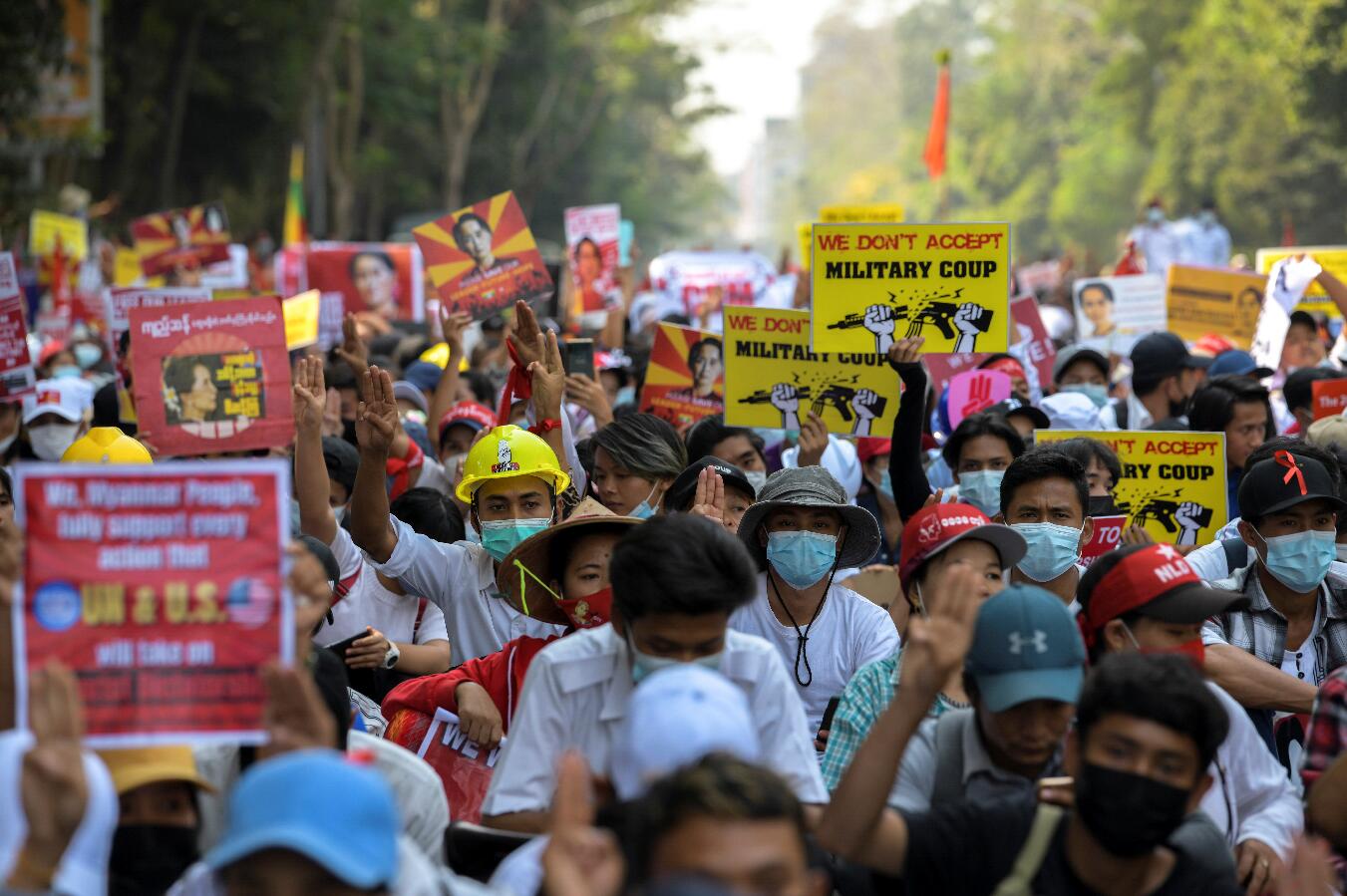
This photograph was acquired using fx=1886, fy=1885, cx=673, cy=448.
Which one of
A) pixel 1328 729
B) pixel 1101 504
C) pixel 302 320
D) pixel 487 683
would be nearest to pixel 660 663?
pixel 487 683

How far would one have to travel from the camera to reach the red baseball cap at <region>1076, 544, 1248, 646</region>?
4387mm

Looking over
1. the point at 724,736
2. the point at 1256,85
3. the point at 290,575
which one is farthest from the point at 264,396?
the point at 1256,85

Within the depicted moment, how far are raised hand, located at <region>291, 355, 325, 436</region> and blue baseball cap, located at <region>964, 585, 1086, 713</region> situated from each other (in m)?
2.85

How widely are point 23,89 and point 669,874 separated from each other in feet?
62.9

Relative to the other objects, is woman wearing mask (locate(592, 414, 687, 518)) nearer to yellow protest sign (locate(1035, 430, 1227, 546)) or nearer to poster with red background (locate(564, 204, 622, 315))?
yellow protest sign (locate(1035, 430, 1227, 546))

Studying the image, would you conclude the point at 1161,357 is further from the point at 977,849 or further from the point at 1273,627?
the point at 977,849

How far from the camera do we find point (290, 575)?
3531 mm

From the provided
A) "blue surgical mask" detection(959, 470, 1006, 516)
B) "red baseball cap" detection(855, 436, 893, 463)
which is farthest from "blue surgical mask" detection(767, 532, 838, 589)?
"red baseball cap" detection(855, 436, 893, 463)

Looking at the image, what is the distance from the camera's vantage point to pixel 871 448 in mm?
8945

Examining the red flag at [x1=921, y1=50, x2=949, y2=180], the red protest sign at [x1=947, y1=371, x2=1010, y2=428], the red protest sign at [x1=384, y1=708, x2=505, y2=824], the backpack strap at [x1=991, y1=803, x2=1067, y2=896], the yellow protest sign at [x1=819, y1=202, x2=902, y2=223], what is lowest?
the red protest sign at [x1=384, y1=708, x2=505, y2=824]

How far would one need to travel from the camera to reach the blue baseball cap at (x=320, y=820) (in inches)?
113

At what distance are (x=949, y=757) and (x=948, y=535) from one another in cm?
111

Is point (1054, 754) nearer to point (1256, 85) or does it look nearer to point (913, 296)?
point (913, 296)

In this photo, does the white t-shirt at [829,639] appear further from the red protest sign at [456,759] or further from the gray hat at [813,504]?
the red protest sign at [456,759]
